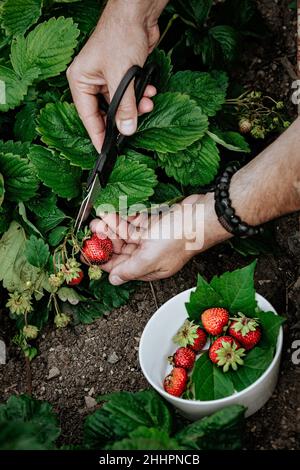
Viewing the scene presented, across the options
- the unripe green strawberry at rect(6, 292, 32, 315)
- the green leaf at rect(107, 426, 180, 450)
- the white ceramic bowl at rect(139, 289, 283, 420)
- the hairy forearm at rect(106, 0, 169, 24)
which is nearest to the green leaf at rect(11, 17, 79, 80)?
the hairy forearm at rect(106, 0, 169, 24)

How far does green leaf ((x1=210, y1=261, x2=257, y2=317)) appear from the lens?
1374mm

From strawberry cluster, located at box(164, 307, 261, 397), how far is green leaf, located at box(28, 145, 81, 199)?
1.46 feet

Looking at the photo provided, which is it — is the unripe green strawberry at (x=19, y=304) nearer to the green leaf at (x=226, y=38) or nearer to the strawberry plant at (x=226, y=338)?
the strawberry plant at (x=226, y=338)

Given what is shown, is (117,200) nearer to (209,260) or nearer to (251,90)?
(209,260)

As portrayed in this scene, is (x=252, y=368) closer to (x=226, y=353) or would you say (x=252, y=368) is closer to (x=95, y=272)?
(x=226, y=353)

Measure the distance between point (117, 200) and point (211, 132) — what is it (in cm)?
33

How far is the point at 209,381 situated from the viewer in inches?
53.3

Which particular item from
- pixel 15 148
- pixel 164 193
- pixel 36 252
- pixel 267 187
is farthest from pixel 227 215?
pixel 15 148

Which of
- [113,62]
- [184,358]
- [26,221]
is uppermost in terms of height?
[113,62]

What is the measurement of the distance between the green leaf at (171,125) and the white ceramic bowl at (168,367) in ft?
1.22

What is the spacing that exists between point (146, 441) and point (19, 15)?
1.14m

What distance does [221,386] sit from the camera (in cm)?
134

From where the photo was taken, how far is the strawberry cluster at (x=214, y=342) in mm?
1358
